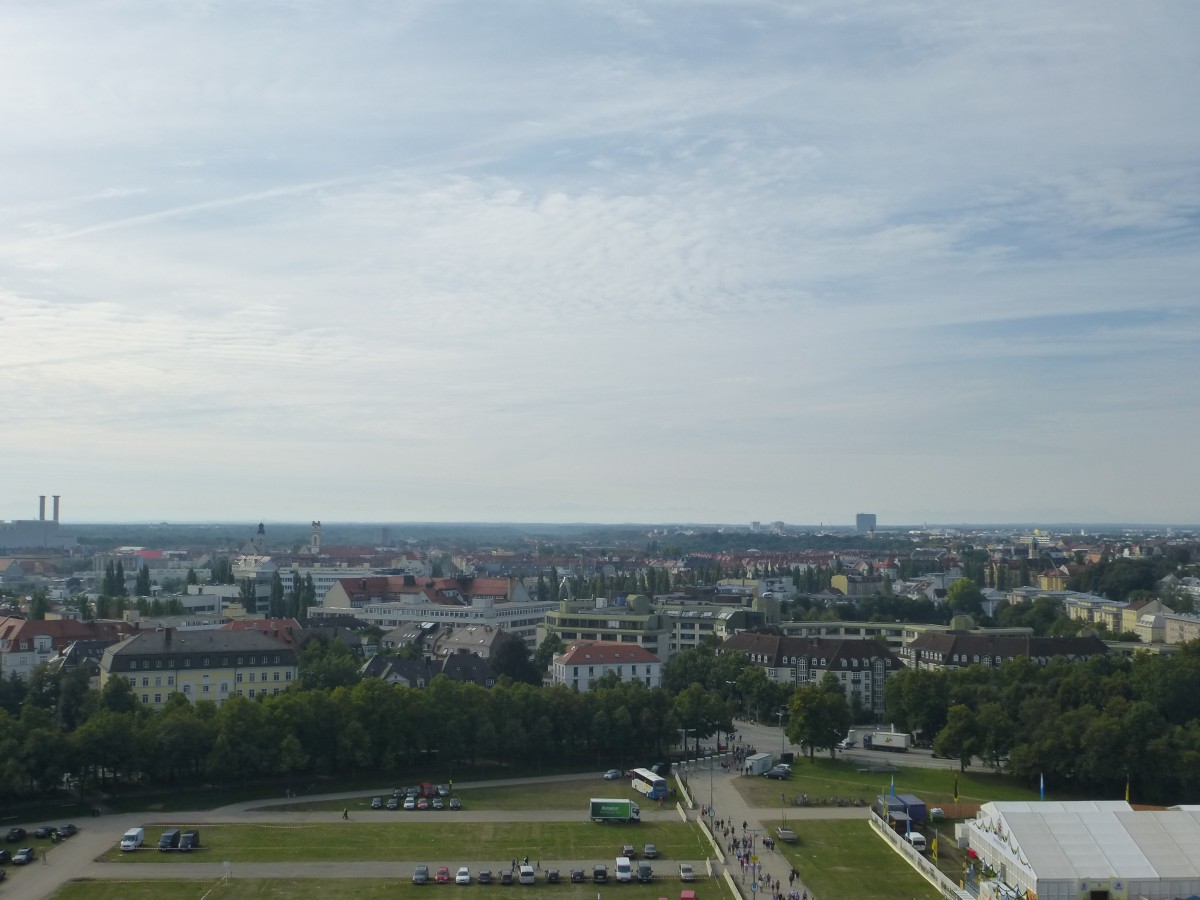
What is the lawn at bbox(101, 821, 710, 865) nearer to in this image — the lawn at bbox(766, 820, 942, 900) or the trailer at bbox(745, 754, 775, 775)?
the lawn at bbox(766, 820, 942, 900)

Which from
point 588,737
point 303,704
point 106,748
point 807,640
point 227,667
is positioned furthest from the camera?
point 807,640

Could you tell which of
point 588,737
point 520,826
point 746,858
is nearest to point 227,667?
point 588,737

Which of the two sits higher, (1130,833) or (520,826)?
(1130,833)

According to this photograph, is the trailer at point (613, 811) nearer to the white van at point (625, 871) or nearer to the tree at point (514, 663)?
the white van at point (625, 871)

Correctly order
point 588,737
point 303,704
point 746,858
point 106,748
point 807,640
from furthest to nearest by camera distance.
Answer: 1. point 807,640
2. point 588,737
3. point 303,704
4. point 106,748
5. point 746,858

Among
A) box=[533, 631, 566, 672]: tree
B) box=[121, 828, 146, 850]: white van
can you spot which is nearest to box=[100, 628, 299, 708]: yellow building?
box=[533, 631, 566, 672]: tree

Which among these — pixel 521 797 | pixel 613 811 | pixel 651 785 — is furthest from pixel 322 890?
pixel 651 785

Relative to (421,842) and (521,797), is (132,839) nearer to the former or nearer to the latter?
(421,842)

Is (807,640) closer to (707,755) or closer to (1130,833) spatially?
(707,755)
